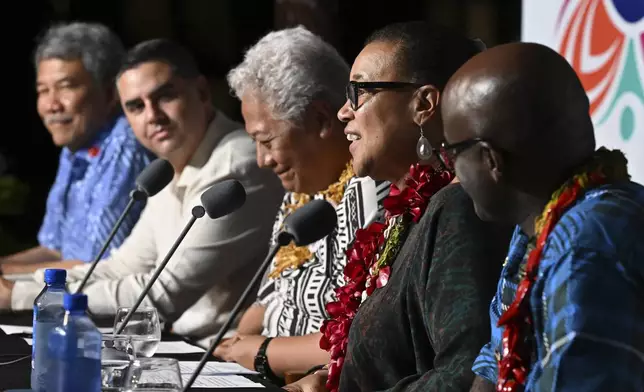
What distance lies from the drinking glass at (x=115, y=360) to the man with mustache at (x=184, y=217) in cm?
124

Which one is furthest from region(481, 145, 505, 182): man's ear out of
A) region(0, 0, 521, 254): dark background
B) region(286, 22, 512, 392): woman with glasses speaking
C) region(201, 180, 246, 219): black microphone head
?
region(0, 0, 521, 254): dark background

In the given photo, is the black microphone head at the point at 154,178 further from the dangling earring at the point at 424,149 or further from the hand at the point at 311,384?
the dangling earring at the point at 424,149

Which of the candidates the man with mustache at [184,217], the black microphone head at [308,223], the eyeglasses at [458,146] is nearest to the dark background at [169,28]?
the man with mustache at [184,217]

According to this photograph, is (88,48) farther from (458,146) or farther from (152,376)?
(458,146)

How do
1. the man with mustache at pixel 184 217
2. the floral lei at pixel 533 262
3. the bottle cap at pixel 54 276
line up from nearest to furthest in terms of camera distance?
the floral lei at pixel 533 262 → the bottle cap at pixel 54 276 → the man with mustache at pixel 184 217

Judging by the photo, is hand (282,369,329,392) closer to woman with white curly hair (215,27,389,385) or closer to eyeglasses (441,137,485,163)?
woman with white curly hair (215,27,389,385)

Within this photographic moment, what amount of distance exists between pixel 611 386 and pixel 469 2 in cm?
678

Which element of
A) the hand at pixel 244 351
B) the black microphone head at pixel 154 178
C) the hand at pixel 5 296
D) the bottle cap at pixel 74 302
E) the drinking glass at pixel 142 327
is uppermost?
the black microphone head at pixel 154 178

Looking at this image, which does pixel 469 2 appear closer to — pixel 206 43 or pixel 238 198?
pixel 206 43

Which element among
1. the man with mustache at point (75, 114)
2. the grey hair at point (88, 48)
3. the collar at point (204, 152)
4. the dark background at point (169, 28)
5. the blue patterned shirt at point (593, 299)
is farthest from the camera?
the dark background at point (169, 28)

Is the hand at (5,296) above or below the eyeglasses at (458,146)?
below

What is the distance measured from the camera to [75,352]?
1875mm

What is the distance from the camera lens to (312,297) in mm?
2928

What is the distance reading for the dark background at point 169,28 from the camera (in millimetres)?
7918
